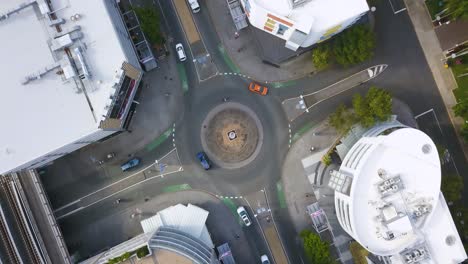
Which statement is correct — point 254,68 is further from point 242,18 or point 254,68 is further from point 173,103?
point 173,103

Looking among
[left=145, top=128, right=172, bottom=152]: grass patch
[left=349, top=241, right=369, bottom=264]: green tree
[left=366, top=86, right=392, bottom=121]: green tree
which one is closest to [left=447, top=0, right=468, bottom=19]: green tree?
[left=366, top=86, right=392, bottom=121]: green tree

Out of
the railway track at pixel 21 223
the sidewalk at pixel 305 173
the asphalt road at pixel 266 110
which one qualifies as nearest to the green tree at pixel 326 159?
the sidewalk at pixel 305 173

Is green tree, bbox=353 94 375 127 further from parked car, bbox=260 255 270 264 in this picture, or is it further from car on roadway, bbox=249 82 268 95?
parked car, bbox=260 255 270 264

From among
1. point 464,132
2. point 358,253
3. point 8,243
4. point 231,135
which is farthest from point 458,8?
point 8,243

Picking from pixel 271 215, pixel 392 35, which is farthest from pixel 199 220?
pixel 392 35

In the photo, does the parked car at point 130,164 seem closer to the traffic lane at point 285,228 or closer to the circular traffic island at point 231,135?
the circular traffic island at point 231,135

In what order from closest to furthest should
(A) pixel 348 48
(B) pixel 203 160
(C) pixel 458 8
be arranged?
(C) pixel 458 8
(A) pixel 348 48
(B) pixel 203 160

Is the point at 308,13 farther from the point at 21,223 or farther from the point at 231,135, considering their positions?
the point at 21,223
